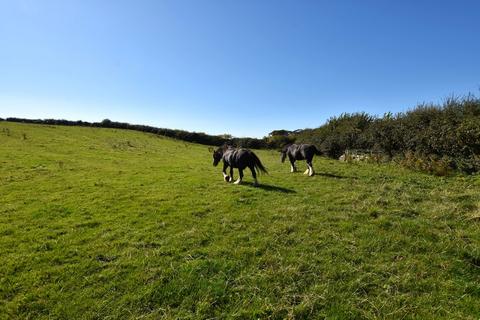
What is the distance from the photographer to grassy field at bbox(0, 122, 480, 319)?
4621 mm

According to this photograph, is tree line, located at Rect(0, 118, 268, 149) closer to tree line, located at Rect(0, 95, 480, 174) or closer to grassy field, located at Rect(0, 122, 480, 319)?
tree line, located at Rect(0, 95, 480, 174)

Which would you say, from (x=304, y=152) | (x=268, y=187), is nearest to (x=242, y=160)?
(x=268, y=187)

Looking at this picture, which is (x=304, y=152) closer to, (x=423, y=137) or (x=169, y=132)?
(x=423, y=137)

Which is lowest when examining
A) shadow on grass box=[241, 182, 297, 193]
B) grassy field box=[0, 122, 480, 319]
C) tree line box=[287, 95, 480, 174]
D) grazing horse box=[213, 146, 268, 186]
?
grassy field box=[0, 122, 480, 319]

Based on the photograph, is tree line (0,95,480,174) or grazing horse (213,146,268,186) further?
tree line (0,95,480,174)

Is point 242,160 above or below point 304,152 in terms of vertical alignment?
below

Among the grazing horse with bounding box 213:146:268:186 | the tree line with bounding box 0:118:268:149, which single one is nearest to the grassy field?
the grazing horse with bounding box 213:146:268:186

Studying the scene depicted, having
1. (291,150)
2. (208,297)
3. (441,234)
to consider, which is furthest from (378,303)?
(291,150)

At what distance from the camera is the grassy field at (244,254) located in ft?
15.2

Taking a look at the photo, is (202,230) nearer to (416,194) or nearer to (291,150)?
(416,194)

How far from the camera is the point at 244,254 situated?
19.8 ft

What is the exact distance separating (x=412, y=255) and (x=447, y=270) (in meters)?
0.60

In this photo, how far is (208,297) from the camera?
15.8 ft

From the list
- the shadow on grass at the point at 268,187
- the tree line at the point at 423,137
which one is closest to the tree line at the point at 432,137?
the tree line at the point at 423,137
